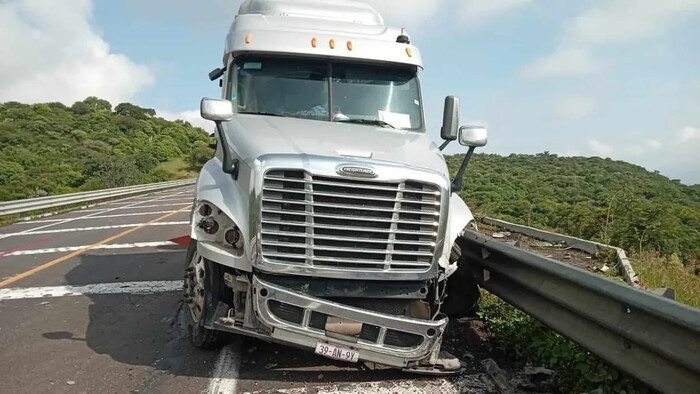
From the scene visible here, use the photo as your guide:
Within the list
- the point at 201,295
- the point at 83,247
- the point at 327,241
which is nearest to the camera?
the point at 327,241

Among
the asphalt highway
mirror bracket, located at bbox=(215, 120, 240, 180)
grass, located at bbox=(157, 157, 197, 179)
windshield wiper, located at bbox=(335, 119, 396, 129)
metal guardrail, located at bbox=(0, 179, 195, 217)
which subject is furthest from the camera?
grass, located at bbox=(157, 157, 197, 179)

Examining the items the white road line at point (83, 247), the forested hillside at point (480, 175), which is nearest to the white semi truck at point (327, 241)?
the white road line at point (83, 247)

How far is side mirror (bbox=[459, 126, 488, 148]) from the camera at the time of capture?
4.80 m

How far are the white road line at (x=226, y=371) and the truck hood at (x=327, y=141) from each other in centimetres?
164

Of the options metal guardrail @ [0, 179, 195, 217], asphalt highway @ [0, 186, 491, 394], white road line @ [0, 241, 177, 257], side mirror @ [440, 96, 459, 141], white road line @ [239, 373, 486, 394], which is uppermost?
side mirror @ [440, 96, 459, 141]

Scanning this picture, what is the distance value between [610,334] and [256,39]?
416 cm

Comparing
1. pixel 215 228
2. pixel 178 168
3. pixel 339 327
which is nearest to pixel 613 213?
pixel 339 327

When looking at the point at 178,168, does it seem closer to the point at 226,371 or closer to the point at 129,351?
the point at 129,351

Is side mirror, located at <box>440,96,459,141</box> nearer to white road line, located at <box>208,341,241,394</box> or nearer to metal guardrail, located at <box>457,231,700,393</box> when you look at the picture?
metal guardrail, located at <box>457,231,700,393</box>

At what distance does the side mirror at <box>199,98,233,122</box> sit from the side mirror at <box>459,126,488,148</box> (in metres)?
2.04

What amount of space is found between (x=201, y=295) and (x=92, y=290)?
3110mm

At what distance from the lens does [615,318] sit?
10.8 ft

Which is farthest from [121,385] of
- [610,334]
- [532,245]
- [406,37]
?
[532,245]

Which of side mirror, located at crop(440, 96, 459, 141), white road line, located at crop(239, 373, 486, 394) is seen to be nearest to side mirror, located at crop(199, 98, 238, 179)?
white road line, located at crop(239, 373, 486, 394)
